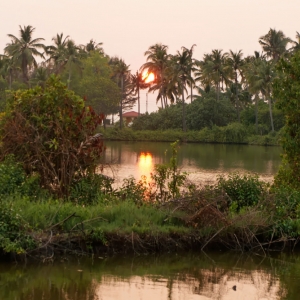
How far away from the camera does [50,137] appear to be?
43.1ft

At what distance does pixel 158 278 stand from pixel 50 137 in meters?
4.61

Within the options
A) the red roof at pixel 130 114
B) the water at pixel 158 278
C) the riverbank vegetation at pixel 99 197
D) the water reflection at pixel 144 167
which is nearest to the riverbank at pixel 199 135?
the red roof at pixel 130 114

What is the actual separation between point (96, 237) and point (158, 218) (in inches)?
58.5

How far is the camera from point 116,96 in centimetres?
7131

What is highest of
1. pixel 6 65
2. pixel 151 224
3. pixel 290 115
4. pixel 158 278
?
pixel 6 65

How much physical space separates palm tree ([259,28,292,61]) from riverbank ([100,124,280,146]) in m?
10.9

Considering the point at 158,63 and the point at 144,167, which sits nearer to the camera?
the point at 144,167

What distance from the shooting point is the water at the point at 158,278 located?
920 centimetres

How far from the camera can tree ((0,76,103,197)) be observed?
12.9m

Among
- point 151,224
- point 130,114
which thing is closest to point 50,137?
point 151,224

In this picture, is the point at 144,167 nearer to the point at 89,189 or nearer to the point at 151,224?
the point at 89,189

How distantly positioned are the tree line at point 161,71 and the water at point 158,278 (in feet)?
164

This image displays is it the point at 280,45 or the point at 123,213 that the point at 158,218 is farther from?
the point at 280,45

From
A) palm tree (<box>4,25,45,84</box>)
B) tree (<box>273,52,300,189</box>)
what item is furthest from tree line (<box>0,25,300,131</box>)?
tree (<box>273,52,300,189</box>)
